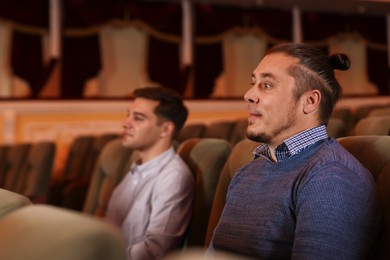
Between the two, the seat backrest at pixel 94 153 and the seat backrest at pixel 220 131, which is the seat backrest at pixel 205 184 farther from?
the seat backrest at pixel 94 153

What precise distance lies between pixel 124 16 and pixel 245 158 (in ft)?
10.5

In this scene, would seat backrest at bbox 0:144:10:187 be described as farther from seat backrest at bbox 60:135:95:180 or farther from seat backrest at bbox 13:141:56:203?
seat backrest at bbox 60:135:95:180

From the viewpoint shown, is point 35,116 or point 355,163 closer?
point 355,163

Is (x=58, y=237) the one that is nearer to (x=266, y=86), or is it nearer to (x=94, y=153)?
(x=266, y=86)

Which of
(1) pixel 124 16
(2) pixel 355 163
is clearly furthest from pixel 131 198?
(1) pixel 124 16

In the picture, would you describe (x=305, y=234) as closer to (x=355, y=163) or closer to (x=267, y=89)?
(x=355, y=163)

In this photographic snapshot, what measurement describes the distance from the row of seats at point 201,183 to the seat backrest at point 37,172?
463 millimetres

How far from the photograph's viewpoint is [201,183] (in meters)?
1.20

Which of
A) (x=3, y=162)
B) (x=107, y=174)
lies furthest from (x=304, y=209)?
(x=3, y=162)

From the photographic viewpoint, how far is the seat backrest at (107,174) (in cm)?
166

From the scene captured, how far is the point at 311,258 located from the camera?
653 millimetres

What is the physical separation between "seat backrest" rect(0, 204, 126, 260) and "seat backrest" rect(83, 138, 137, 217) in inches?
48.7

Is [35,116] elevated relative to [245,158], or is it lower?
lower

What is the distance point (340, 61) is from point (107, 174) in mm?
1036
